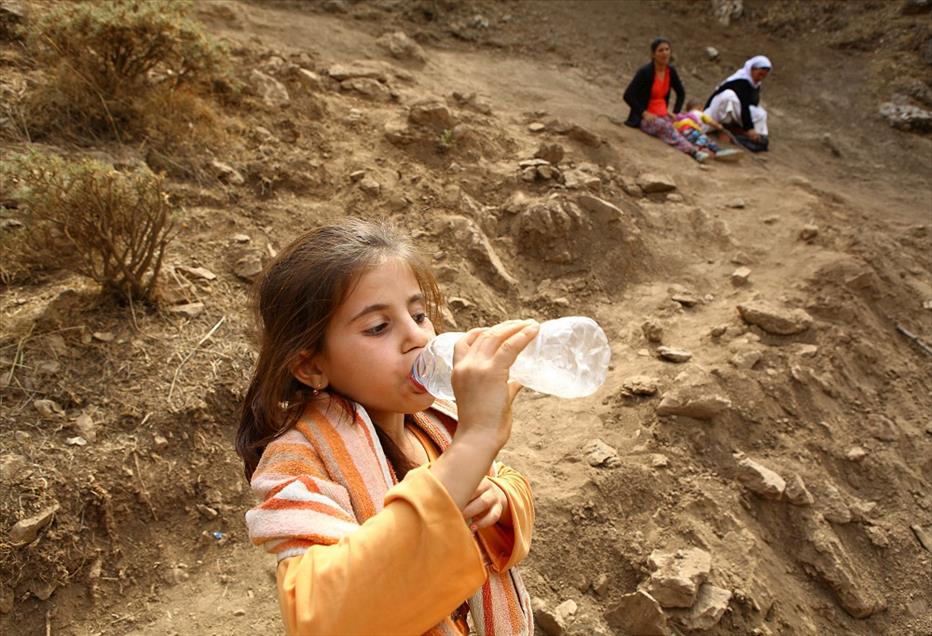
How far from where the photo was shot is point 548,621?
2422 millimetres

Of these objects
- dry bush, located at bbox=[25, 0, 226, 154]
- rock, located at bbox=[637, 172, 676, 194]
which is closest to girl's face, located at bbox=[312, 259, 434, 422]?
dry bush, located at bbox=[25, 0, 226, 154]

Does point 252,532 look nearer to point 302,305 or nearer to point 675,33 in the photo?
point 302,305

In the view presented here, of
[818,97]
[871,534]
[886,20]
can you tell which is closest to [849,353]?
[871,534]

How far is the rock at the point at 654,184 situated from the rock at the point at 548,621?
147 inches

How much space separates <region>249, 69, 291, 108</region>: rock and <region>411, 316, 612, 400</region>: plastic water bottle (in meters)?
4.24

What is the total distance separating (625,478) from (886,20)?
35.2ft

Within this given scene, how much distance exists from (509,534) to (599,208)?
12.0ft

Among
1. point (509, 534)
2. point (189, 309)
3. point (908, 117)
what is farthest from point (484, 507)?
point (908, 117)

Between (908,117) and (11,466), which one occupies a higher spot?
(908,117)

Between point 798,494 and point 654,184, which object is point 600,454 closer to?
point 798,494

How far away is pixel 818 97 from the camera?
9633mm

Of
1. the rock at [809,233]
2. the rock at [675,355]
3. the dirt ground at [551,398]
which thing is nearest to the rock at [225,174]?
the dirt ground at [551,398]

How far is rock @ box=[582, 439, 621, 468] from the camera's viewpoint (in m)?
2.98

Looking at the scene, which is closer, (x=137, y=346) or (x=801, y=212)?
(x=137, y=346)
